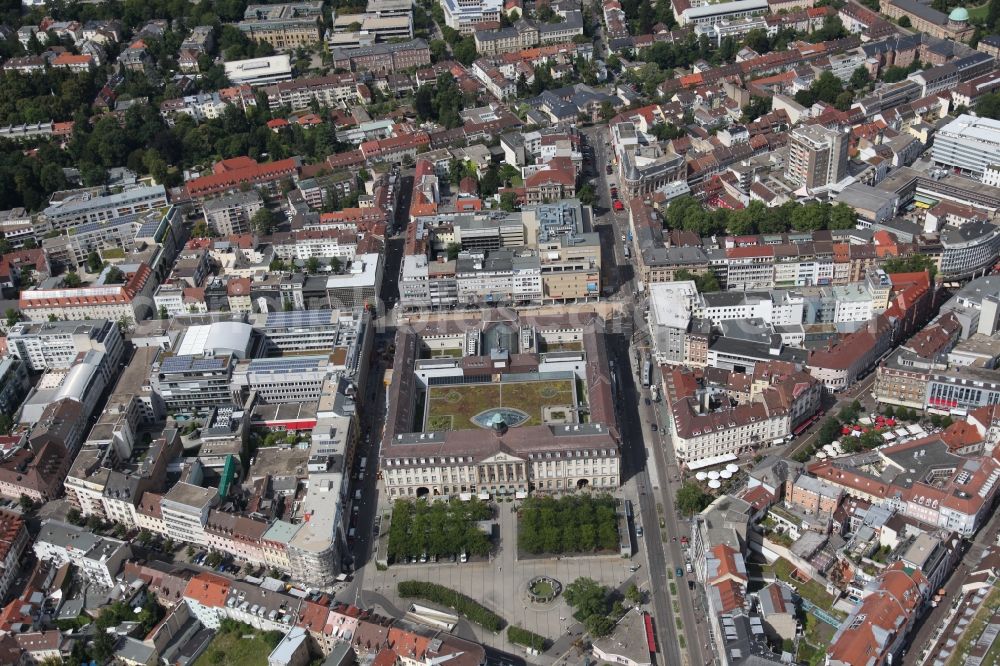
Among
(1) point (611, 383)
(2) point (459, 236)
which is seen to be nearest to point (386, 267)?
(2) point (459, 236)

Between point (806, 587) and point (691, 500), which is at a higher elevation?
point (691, 500)

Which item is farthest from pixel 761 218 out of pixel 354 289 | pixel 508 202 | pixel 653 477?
pixel 354 289

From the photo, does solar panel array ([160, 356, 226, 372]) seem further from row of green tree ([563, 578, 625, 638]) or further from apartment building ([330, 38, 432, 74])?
apartment building ([330, 38, 432, 74])

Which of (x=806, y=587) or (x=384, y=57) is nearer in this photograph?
(x=806, y=587)

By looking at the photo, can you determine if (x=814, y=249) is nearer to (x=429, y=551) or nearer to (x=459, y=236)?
(x=459, y=236)

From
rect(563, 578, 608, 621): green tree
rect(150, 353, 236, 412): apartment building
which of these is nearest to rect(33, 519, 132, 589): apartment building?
rect(150, 353, 236, 412): apartment building

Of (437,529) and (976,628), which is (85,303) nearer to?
(437,529)
